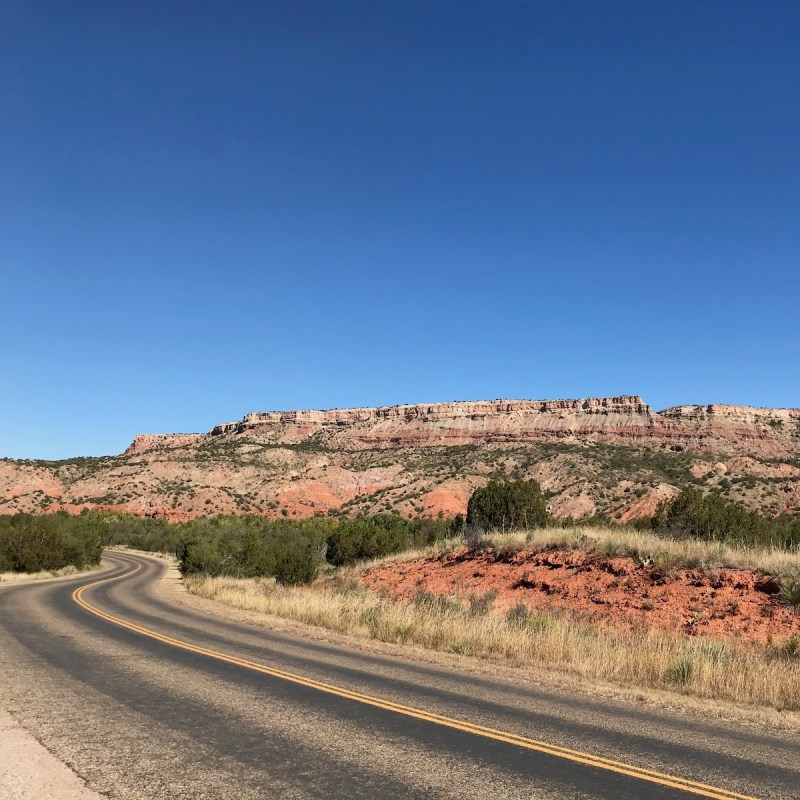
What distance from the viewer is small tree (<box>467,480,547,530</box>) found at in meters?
37.4

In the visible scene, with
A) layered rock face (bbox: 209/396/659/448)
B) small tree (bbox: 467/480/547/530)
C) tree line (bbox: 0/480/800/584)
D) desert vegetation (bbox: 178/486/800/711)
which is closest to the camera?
desert vegetation (bbox: 178/486/800/711)

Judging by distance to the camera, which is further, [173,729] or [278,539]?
[278,539]

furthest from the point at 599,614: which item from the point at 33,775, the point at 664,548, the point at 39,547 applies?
the point at 39,547

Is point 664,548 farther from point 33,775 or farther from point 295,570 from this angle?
point 33,775

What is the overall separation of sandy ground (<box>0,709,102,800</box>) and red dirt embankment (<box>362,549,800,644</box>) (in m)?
15.0

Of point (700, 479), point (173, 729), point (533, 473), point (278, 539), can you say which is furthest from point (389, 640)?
point (533, 473)

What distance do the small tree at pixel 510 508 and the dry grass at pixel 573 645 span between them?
16401 millimetres

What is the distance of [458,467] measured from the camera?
10125cm

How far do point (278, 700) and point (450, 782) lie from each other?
3957mm

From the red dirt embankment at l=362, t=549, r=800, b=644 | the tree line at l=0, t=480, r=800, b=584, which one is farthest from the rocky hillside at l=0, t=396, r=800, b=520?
the red dirt embankment at l=362, t=549, r=800, b=644

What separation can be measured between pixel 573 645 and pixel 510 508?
24852mm

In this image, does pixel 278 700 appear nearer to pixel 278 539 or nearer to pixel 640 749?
pixel 640 749

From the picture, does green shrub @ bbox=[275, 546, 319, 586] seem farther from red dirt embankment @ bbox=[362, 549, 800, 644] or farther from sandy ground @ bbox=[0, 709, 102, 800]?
sandy ground @ bbox=[0, 709, 102, 800]

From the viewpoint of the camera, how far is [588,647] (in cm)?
1372
